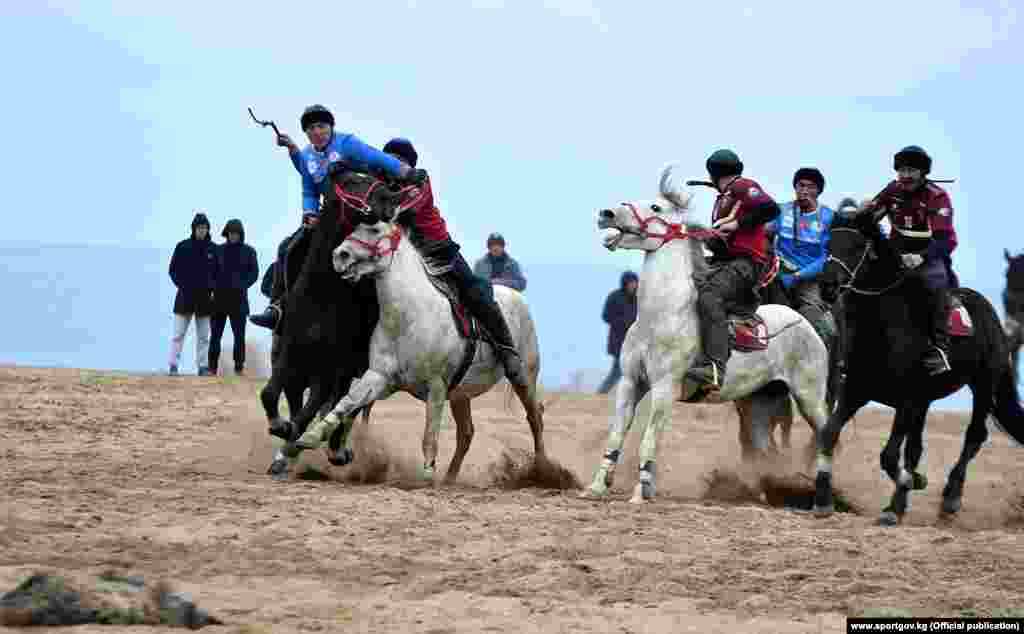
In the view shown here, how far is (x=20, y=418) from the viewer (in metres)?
17.8

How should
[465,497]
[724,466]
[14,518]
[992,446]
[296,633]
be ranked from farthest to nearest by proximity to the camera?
[992,446], [724,466], [465,497], [14,518], [296,633]

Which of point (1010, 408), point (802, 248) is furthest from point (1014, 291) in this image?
point (1010, 408)

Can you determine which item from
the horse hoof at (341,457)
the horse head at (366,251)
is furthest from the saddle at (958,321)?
the horse hoof at (341,457)

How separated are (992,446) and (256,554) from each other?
13121 millimetres

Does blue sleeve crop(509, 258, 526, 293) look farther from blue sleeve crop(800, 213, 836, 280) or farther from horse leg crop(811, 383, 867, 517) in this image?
horse leg crop(811, 383, 867, 517)

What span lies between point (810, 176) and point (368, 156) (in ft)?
13.6

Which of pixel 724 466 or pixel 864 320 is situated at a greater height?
pixel 864 320

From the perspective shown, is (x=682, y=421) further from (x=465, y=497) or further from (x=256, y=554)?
(x=256, y=554)

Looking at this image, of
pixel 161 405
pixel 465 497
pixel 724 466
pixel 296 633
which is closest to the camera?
pixel 296 633

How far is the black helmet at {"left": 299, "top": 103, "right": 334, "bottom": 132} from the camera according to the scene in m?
13.3

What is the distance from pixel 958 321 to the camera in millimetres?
12797

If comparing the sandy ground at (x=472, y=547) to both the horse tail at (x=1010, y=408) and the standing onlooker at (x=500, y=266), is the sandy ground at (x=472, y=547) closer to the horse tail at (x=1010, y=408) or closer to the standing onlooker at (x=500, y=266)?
the horse tail at (x=1010, y=408)

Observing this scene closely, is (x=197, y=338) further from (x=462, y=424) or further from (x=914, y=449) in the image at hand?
(x=914, y=449)

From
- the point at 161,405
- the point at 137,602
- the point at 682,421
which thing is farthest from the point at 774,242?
the point at 137,602
